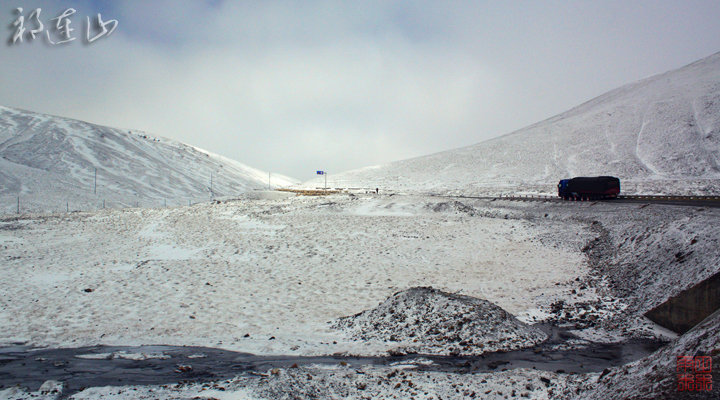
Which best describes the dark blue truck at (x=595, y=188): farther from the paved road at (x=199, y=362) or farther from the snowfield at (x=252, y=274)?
the paved road at (x=199, y=362)

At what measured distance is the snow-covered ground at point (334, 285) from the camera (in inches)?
330

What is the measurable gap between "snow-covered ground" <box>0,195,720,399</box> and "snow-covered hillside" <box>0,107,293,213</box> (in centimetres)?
5861

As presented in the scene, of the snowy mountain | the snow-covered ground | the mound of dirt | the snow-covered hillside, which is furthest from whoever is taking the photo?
the snowy mountain

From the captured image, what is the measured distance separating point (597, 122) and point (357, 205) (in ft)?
368

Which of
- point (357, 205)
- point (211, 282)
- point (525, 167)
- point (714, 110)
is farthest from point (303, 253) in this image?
point (714, 110)

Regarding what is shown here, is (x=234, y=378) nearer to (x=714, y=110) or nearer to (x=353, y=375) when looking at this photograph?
(x=353, y=375)

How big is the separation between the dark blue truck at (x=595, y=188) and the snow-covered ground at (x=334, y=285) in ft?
27.4

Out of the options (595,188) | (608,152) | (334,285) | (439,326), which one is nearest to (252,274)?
(334,285)

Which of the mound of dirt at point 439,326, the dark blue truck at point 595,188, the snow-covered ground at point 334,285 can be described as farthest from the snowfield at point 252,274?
the dark blue truck at point 595,188

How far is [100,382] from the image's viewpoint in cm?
859

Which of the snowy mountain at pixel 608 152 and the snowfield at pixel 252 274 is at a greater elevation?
the snowy mountain at pixel 608 152

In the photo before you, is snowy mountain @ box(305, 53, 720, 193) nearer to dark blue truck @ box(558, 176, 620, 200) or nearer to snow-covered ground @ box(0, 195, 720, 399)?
dark blue truck @ box(558, 176, 620, 200)

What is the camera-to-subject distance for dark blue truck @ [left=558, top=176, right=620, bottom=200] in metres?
40.7

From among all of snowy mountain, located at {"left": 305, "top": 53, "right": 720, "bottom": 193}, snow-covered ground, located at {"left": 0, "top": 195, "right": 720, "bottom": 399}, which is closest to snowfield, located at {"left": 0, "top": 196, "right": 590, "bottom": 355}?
snow-covered ground, located at {"left": 0, "top": 195, "right": 720, "bottom": 399}
